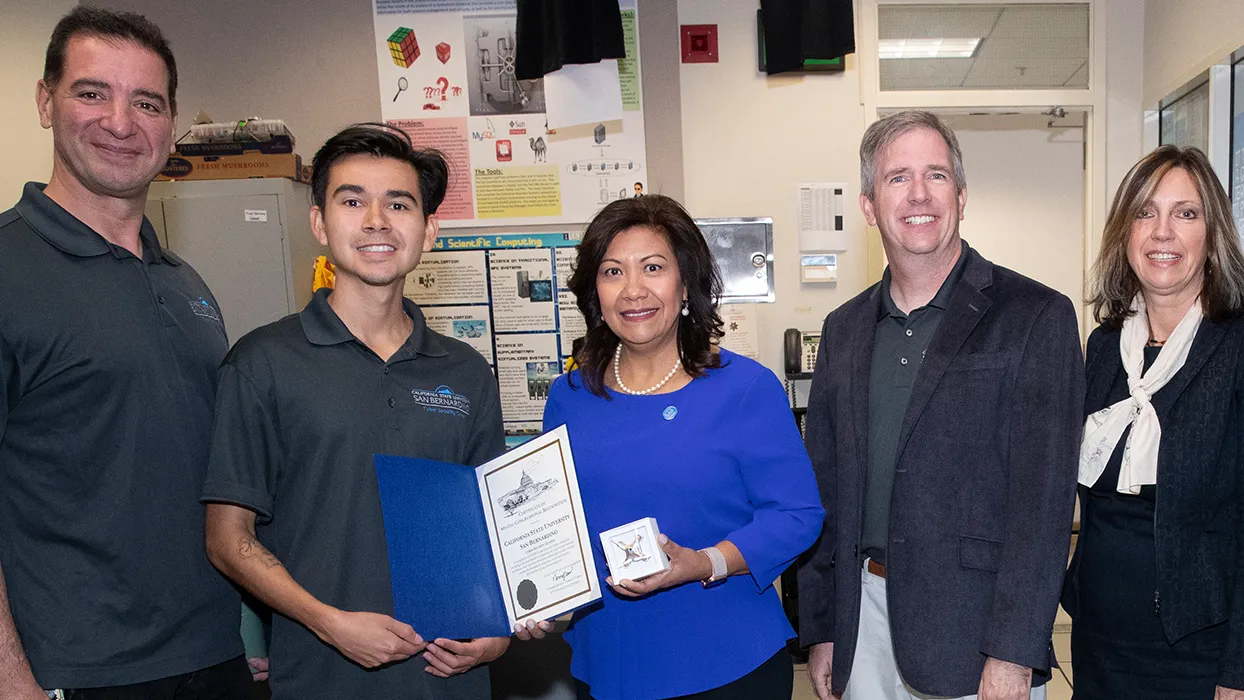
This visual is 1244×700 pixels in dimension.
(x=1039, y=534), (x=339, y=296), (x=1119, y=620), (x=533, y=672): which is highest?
(x=339, y=296)

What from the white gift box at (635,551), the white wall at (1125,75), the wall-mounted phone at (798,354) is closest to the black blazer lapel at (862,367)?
the white gift box at (635,551)

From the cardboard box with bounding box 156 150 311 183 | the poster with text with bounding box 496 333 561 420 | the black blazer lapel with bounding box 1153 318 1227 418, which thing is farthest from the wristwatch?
the poster with text with bounding box 496 333 561 420

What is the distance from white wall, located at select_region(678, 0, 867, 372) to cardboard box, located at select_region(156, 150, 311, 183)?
1.96 metres

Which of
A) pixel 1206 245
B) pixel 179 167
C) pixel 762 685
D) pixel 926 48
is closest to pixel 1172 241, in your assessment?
pixel 1206 245

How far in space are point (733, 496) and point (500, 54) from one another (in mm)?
3149

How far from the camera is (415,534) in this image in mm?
1347

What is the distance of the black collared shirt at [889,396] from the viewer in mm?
1593

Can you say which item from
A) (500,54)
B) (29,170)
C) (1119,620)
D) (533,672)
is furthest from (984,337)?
(29,170)

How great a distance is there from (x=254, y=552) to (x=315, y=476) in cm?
15

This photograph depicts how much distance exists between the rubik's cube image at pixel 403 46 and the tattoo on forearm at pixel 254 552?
126 inches

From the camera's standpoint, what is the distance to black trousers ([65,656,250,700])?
4.33ft

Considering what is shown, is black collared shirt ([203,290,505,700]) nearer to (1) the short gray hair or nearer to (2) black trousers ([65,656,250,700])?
(2) black trousers ([65,656,250,700])

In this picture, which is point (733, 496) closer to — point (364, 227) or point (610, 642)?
point (610, 642)

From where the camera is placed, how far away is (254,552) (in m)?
1.32
